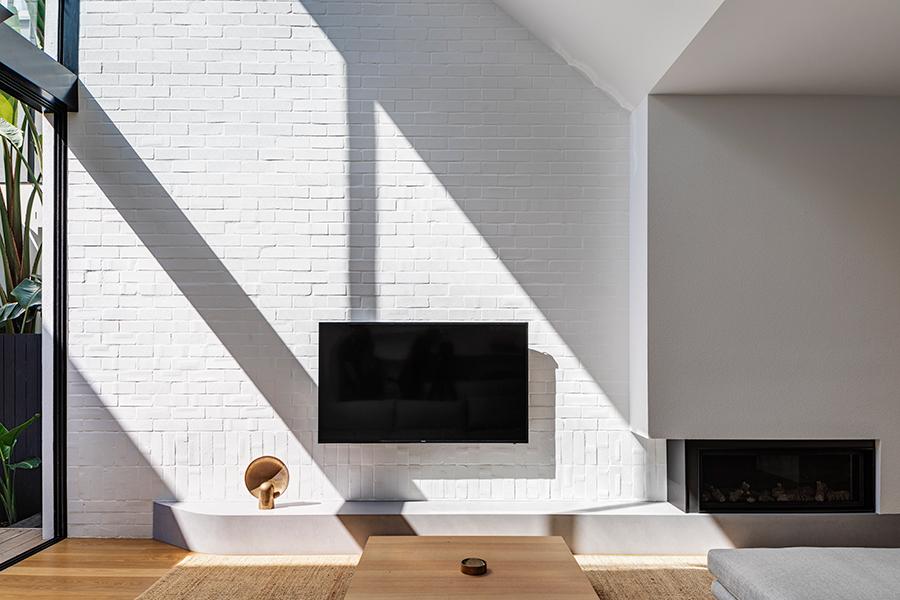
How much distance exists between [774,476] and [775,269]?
A: 114 centimetres

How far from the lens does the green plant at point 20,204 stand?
4328 millimetres

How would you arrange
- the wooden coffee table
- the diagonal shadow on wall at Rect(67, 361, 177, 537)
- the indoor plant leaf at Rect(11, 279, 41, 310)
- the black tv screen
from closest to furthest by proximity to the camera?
the wooden coffee table
the indoor plant leaf at Rect(11, 279, 41, 310)
the black tv screen
the diagonal shadow on wall at Rect(67, 361, 177, 537)

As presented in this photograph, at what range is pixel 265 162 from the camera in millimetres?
4734

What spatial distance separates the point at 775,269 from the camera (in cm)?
430

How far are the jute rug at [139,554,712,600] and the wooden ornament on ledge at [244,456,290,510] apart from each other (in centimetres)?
33

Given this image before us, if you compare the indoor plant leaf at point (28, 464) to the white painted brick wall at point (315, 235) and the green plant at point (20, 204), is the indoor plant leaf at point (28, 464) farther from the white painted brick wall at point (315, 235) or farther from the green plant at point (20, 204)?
the green plant at point (20, 204)

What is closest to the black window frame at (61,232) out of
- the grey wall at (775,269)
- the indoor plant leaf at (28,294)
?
the indoor plant leaf at (28,294)

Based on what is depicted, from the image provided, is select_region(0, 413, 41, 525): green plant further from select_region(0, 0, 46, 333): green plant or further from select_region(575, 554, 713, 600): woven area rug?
select_region(575, 554, 713, 600): woven area rug

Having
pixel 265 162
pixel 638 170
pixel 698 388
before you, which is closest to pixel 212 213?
pixel 265 162

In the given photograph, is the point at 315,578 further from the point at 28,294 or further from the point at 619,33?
the point at 619,33

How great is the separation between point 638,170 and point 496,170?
2.63ft

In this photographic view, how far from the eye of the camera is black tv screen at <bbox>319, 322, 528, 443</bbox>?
457cm

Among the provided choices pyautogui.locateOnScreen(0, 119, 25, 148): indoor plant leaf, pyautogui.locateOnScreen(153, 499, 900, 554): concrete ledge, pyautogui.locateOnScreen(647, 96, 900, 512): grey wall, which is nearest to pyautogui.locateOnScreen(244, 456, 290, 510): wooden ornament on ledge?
pyautogui.locateOnScreen(153, 499, 900, 554): concrete ledge

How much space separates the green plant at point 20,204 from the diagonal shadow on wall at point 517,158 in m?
1.65
